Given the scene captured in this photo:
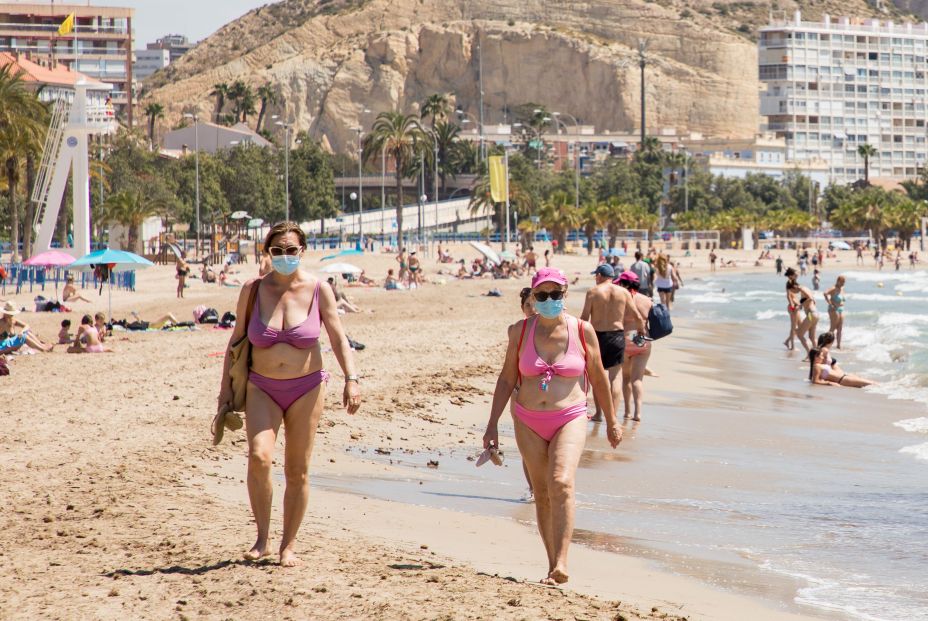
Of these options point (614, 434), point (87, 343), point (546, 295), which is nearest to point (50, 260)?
point (87, 343)

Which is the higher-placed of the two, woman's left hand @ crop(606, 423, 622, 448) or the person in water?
woman's left hand @ crop(606, 423, 622, 448)

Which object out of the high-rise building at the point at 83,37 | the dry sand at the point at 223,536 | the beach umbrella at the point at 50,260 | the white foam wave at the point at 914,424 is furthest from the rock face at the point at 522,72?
the dry sand at the point at 223,536

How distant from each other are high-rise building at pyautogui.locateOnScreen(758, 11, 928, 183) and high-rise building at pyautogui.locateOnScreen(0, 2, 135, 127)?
220 ft

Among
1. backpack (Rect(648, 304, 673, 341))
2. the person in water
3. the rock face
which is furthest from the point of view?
the rock face

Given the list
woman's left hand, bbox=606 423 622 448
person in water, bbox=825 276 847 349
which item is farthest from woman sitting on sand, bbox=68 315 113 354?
woman's left hand, bbox=606 423 622 448

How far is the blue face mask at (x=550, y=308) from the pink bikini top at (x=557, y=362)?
0.26 feet

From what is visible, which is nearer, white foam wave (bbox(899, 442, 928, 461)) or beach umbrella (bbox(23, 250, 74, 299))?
white foam wave (bbox(899, 442, 928, 461))

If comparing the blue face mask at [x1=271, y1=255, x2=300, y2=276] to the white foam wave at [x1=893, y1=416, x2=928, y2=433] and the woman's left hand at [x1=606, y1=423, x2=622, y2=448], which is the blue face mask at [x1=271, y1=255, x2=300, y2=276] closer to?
the woman's left hand at [x1=606, y1=423, x2=622, y2=448]

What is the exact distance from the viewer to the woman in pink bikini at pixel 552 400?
5.57 metres

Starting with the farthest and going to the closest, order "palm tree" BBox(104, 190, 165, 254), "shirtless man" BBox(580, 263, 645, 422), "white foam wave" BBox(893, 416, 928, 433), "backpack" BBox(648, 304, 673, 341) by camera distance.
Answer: "palm tree" BBox(104, 190, 165, 254), "white foam wave" BBox(893, 416, 928, 433), "backpack" BBox(648, 304, 673, 341), "shirtless man" BBox(580, 263, 645, 422)

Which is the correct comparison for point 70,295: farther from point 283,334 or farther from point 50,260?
point 283,334

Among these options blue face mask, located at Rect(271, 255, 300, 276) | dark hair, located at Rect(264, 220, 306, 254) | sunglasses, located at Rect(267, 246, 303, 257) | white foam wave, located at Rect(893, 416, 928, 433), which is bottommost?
white foam wave, located at Rect(893, 416, 928, 433)

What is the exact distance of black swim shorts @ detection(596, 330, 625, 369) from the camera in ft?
34.0

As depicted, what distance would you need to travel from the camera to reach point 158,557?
5.73m
